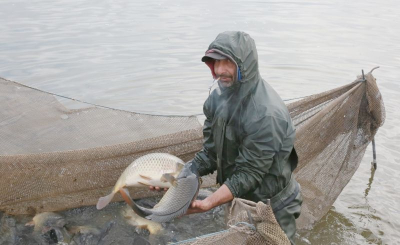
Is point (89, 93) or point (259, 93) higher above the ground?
point (259, 93)

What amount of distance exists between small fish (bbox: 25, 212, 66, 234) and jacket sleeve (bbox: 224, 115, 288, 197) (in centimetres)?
215

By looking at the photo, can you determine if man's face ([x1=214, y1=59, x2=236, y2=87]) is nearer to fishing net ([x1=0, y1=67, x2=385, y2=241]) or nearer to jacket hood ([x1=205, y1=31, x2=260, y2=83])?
jacket hood ([x1=205, y1=31, x2=260, y2=83])

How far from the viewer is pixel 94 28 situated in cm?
1482

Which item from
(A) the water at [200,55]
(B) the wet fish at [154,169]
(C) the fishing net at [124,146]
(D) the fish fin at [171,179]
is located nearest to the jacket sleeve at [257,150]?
(D) the fish fin at [171,179]

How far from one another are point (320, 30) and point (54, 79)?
920cm

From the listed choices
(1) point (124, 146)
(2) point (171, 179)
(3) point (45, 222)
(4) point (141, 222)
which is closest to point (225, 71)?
(2) point (171, 179)

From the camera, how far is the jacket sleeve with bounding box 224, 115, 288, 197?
119 inches

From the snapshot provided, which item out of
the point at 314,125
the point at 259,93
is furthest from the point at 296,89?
the point at 259,93

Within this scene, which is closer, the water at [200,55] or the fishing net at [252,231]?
the fishing net at [252,231]

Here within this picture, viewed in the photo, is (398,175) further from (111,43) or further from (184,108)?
(111,43)

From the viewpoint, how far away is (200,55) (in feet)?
38.7

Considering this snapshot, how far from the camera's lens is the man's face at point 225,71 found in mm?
3100

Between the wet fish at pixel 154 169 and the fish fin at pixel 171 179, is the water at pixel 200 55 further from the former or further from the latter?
the fish fin at pixel 171 179

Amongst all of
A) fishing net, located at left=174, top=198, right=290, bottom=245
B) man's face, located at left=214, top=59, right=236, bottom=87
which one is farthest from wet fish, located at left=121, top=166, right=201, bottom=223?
man's face, located at left=214, top=59, right=236, bottom=87
